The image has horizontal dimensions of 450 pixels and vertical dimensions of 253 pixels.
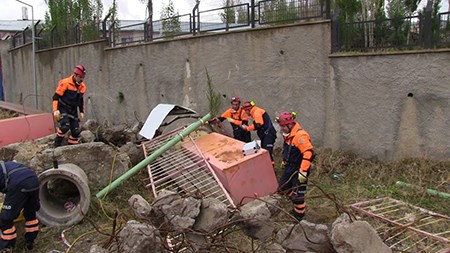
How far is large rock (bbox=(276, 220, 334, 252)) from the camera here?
3572 millimetres

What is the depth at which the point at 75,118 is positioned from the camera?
8.10m

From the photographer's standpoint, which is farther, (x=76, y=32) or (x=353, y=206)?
(x=76, y=32)

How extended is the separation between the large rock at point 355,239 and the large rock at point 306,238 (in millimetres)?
188

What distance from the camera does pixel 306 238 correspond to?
11.7 ft

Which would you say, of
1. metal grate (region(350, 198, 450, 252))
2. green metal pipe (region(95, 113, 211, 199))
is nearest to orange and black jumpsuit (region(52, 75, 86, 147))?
green metal pipe (region(95, 113, 211, 199))

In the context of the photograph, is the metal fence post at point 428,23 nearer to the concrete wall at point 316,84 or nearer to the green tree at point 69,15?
the concrete wall at point 316,84

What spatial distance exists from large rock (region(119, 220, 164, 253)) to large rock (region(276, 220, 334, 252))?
3.49 feet

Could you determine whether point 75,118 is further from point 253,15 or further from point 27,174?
point 253,15

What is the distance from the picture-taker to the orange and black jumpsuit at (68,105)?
7.80m

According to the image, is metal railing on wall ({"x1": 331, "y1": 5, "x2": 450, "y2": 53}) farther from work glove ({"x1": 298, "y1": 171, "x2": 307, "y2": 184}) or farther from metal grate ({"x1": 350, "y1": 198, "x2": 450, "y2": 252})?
work glove ({"x1": 298, "y1": 171, "x2": 307, "y2": 184})

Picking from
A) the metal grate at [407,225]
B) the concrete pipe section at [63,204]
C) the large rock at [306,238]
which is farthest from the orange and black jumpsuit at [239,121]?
the large rock at [306,238]

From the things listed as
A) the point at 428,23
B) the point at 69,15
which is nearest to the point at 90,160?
the point at 428,23

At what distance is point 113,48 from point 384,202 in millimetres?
9719

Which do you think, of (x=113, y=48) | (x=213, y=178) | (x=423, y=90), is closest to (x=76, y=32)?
(x=113, y=48)
